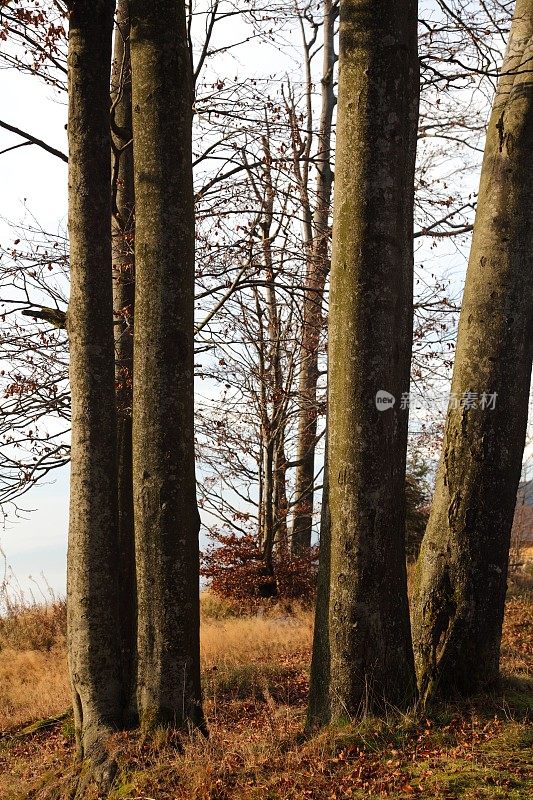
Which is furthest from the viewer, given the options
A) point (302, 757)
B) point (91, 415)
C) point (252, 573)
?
point (252, 573)

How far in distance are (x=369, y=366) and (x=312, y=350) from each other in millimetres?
6466

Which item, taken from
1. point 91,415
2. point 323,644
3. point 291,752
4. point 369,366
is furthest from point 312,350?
point 291,752

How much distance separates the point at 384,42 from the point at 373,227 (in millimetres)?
1280

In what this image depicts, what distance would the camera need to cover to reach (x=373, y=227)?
5215 mm

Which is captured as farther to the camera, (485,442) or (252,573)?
(252,573)

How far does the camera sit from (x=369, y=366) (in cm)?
523

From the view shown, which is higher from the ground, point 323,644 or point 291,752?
point 323,644

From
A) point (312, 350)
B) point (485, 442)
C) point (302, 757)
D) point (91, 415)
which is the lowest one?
point (302, 757)

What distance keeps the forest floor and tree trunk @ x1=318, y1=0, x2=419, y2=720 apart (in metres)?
0.38

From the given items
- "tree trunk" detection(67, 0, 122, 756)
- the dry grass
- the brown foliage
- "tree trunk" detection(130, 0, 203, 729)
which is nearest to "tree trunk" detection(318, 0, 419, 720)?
the dry grass

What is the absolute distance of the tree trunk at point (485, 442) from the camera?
5.82 meters

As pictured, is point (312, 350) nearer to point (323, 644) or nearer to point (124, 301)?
point (124, 301)

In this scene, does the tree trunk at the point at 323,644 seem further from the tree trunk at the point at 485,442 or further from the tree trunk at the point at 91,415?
the tree trunk at the point at 91,415

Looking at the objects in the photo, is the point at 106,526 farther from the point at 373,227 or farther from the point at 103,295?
the point at 373,227
